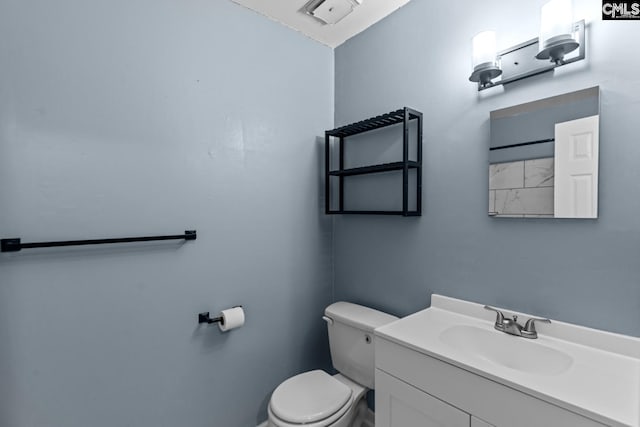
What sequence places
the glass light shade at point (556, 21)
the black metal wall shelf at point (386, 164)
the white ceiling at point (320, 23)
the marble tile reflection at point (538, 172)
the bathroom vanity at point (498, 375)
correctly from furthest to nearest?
the white ceiling at point (320, 23) → the black metal wall shelf at point (386, 164) → the marble tile reflection at point (538, 172) → the glass light shade at point (556, 21) → the bathroom vanity at point (498, 375)

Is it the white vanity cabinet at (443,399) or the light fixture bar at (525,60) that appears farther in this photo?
the light fixture bar at (525,60)

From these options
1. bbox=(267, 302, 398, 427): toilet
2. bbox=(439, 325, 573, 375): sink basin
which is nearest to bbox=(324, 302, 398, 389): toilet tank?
bbox=(267, 302, 398, 427): toilet

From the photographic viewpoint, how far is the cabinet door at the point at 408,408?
3.21ft

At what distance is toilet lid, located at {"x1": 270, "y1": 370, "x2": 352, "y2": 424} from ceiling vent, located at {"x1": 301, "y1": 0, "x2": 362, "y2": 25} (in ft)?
6.27

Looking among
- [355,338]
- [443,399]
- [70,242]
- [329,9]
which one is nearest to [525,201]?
[443,399]

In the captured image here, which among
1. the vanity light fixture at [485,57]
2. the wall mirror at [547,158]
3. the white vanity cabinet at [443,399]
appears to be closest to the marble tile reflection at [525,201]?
the wall mirror at [547,158]

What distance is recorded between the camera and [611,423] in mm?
690

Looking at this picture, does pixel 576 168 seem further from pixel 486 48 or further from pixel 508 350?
pixel 508 350

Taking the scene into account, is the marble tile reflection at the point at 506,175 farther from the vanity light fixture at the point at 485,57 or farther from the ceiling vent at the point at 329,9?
the ceiling vent at the point at 329,9

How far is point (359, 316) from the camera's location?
1.62 meters

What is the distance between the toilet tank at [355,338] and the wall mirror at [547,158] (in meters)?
0.78

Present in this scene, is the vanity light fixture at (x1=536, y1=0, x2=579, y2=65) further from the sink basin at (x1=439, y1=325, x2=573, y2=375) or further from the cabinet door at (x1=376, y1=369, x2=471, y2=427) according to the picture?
the cabinet door at (x1=376, y1=369, x2=471, y2=427)

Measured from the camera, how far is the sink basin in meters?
1.04

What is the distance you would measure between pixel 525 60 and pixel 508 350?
111cm
